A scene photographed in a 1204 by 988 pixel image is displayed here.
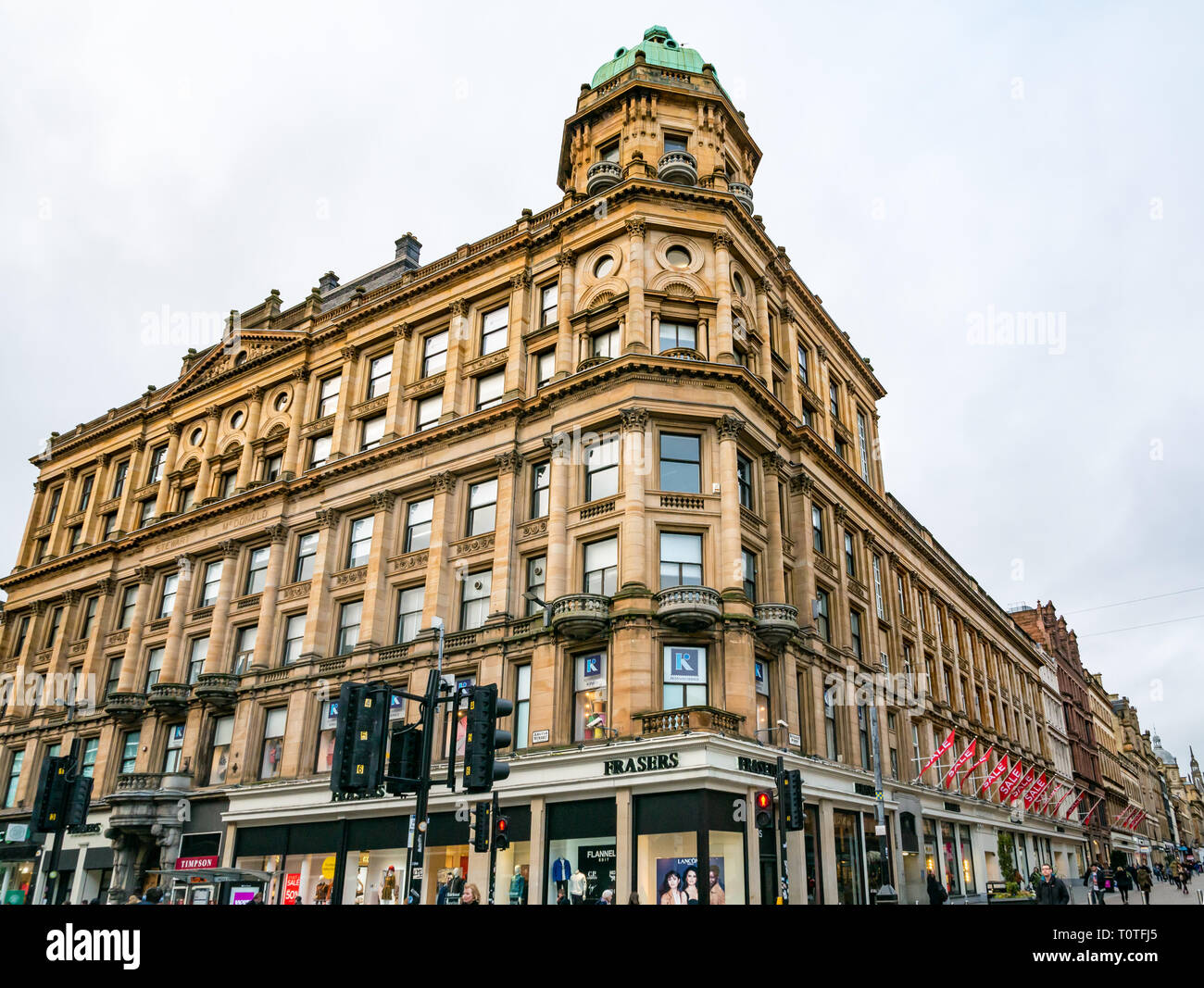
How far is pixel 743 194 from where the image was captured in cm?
3991

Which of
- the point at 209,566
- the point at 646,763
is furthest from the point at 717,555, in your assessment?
the point at 209,566

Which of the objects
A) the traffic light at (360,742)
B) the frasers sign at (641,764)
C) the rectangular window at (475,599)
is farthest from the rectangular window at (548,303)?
the traffic light at (360,742)

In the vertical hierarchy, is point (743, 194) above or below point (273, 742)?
above

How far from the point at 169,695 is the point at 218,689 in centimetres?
304

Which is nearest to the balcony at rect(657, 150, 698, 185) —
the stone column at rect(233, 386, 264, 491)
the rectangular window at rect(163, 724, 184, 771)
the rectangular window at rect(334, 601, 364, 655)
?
the rectangular window at rect(334, 601, 364, 655)

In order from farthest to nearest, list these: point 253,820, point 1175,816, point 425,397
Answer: point 1175,816
point 425,397
point 253,820

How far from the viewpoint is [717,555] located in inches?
1236

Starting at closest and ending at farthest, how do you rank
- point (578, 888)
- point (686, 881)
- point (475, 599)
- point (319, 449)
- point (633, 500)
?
1. point (686, 881)
2. point (578, 888)
3. point (633, 500)
4. point (475, 599)
5. point (319, 449)

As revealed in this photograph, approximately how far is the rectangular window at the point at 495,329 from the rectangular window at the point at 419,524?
7.31 metres

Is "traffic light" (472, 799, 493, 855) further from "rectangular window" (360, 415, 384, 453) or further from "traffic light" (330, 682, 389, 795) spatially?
"rectangular window" (360, 415, 384, 453)

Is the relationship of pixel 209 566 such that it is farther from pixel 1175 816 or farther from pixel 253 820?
pixel 1175 816

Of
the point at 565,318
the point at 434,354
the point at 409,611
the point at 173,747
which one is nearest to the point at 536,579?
the point at 409,611

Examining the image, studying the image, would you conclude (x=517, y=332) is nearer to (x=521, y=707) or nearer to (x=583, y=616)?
(x=583, y=616)
